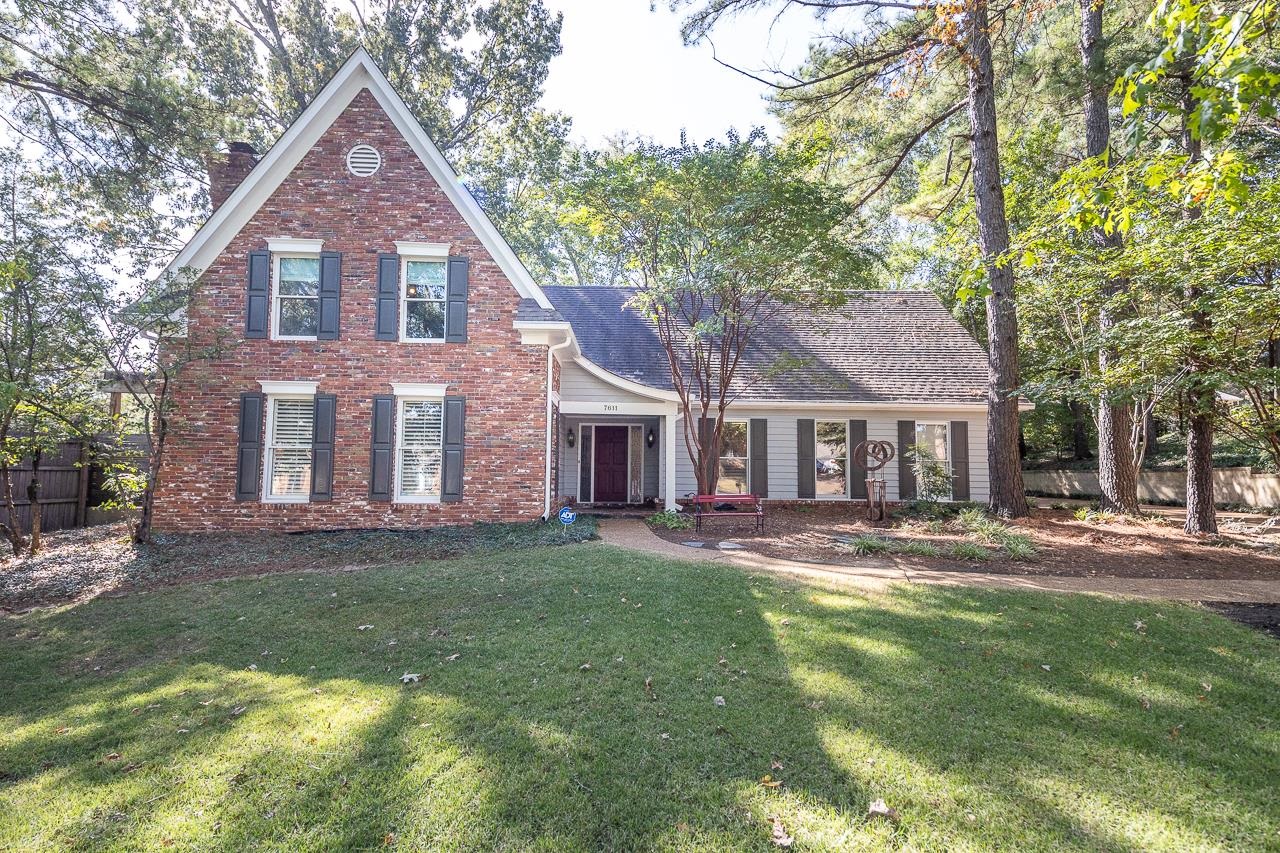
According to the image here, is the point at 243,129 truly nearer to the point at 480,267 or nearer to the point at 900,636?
the point at 480,267

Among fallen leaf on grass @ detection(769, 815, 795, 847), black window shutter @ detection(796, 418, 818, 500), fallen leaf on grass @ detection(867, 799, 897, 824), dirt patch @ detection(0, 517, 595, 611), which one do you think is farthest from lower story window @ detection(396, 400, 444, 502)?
fallen leaf on grass @ detection(867, 799, 897, 824)

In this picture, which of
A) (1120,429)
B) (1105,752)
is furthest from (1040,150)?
(1105,752)

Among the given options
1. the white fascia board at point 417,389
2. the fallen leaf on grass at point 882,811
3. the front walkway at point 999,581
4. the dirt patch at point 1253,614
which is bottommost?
the fallen leaf on grass at point 882,811

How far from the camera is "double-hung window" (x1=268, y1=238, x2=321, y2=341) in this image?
10.0 metres

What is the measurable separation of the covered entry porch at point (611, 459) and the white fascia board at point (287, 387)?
5.34 meters

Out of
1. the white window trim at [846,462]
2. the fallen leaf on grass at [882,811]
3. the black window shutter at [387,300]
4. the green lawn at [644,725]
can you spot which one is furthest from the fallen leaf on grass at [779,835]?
the white window trim at [846,462]

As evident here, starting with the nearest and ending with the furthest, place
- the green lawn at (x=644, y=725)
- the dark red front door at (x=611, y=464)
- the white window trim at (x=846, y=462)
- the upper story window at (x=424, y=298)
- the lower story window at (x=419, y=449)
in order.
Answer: the green lawn at (x=644, y=725) → the lower story window at (x=419, y=449) → the upper story window at (x=424, y=298) → the white window trim at (x=846, y=462) → the dark red front door at (x=611, y=464)

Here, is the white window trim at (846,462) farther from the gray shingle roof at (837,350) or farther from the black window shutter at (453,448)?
the black window shutter at (453,448)

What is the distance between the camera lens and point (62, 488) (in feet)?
35.1

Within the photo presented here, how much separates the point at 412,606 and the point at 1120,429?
1279cm

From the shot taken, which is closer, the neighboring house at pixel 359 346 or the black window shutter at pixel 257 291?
the neighboring house at pixel 359 346

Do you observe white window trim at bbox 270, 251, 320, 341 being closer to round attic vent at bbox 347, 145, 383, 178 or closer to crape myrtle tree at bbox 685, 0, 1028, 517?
round attic vent at bbox 347, 145, 383, 178

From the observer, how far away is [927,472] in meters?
12.6

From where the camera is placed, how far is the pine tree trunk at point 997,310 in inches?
414
